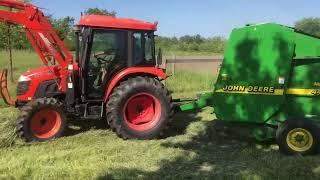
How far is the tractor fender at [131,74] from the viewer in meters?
9.09

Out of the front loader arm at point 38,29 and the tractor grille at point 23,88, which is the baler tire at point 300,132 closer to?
the front loader arm at point 38,29

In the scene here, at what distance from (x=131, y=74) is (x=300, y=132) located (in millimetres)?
3304

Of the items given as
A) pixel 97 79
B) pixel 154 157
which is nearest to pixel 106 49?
pixel 97 79

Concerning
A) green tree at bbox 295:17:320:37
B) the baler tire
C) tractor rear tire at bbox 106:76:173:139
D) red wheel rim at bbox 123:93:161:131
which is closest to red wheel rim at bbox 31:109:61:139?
tractor rear tire at bbox 106:76:173:139

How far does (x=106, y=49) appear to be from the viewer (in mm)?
9141

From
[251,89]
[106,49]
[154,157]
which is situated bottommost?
[154,157]

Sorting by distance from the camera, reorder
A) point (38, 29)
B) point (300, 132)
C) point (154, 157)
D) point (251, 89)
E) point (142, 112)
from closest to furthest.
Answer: point (154, 157)
point (300, 132)
point (251, 89)
point (38, 29)
point (142, 112)

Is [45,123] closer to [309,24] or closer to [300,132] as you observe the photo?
[300,132]

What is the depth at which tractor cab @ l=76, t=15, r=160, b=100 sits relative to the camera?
898 centimetres

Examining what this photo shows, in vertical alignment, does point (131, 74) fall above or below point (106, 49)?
below

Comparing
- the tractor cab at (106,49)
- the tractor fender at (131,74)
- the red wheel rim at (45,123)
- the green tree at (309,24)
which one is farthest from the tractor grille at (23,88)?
the green tree at (309,24)

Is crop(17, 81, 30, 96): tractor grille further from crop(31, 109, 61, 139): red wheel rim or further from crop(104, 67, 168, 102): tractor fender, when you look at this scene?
crop(104, 67, 168, 102): tractor fender

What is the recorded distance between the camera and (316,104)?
8125 millimetres

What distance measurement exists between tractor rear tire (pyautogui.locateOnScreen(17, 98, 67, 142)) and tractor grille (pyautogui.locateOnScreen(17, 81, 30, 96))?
647mm
